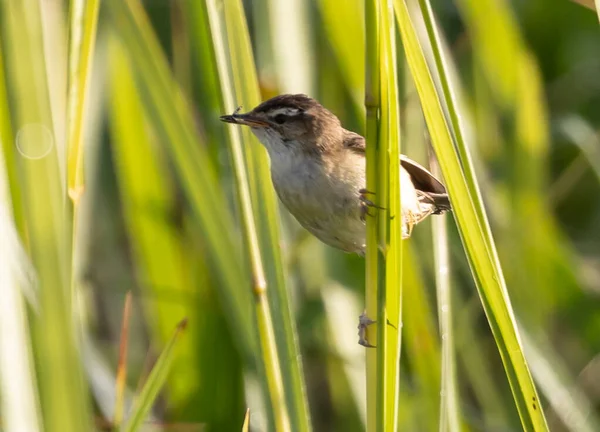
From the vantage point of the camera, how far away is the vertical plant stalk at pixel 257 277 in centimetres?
135

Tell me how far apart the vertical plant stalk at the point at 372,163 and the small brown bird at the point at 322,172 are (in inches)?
22.6

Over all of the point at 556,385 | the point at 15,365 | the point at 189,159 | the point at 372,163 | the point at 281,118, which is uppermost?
the point at 281,118

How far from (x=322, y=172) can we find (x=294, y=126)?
6.9 inches

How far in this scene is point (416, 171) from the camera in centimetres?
215

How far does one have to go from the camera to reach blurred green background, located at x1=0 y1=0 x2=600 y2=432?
1889mm

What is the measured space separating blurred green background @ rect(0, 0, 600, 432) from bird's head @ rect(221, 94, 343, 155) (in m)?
0.16

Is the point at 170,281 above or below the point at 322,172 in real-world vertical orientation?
below

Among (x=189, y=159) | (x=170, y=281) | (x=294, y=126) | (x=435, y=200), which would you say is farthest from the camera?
(x=170, y=281)

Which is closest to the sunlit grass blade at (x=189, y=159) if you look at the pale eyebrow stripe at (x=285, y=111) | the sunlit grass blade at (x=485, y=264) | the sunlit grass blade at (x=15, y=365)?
the pale eyebrow stripe at (x=285, y=111)

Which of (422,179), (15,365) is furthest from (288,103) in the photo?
(15,365)

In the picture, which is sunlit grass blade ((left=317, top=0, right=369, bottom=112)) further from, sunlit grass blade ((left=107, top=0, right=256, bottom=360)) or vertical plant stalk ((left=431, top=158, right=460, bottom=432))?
vertical plant stalk ((left=431, top=158, right=460, bottom=432))

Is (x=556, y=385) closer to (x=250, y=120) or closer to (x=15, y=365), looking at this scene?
(x=250, y=120)

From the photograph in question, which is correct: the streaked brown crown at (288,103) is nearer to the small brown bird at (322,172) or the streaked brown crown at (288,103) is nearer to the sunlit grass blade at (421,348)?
the small brown bird at (322,172)

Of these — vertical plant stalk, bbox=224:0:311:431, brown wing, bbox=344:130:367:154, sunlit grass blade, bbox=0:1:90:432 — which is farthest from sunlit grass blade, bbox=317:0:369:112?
sunlit grass blade, bbox=0:1:90:432
